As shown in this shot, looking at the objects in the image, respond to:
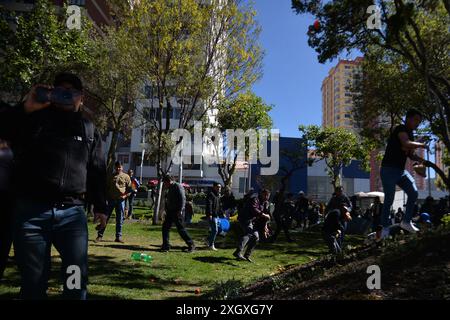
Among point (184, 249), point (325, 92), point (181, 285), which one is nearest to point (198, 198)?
point (184, 249)

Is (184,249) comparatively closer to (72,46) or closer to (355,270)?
(355,270)

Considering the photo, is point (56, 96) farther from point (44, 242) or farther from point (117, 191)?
point (117, 191)

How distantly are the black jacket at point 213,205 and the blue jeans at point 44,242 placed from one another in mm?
7802

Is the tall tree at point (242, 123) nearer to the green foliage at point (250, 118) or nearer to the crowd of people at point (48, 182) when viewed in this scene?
the green foliage at point (250, 118)

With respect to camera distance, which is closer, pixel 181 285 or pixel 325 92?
pixel 181 285

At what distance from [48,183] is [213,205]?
8.12 m

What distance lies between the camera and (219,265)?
327 inches

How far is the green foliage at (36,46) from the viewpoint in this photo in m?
14.2

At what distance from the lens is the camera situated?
276 centimetres

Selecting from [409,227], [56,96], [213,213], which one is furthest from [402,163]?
[213,213]

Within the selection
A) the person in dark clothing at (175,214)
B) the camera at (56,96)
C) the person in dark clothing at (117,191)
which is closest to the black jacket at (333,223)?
the person in dark clothing at (175,214)

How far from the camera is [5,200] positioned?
3135 millimetres

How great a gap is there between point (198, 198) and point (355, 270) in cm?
2888
